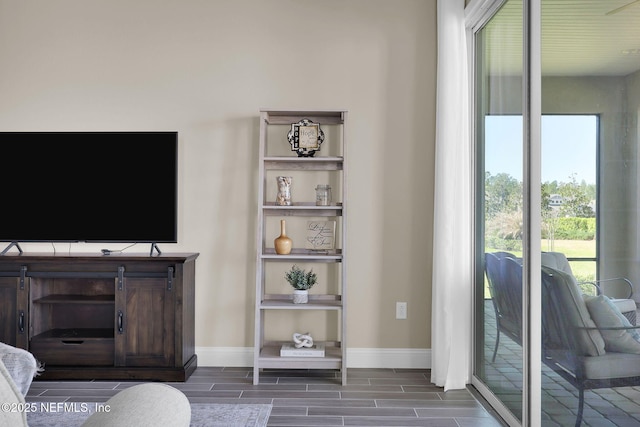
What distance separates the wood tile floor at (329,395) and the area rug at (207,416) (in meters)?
0.08

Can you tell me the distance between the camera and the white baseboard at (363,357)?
3789 millimetres

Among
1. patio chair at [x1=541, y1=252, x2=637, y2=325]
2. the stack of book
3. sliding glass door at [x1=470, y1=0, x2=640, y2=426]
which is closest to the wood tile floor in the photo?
the stack of book

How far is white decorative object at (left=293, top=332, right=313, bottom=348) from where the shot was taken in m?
3.54

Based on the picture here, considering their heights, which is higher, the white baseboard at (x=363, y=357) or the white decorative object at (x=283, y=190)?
the white decorative object at (x=283, y=190)

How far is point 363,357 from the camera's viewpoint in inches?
150

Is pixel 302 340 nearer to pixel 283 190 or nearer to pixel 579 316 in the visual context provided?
pixel 283 190

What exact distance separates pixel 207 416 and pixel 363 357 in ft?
4.37

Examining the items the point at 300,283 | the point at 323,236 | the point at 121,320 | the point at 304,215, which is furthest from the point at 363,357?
the point at 121,320

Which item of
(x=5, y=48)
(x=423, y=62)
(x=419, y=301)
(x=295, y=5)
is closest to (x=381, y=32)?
(x=423, y=62)

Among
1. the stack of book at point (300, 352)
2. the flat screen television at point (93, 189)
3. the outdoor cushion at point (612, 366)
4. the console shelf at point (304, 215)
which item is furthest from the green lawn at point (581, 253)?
the flat screen television at point (93, 189)

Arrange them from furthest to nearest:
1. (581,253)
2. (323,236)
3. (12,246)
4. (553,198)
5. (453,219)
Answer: (12,246), (323,236), (453,219), (553,198), (581,253)

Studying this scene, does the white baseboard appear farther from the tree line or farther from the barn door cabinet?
the tree line

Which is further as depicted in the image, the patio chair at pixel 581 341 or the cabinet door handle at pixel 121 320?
the cabinet door handle at pixel 121 320

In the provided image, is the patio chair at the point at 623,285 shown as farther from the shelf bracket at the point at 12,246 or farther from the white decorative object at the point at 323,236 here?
the shelf bracket at the point at 12,246
